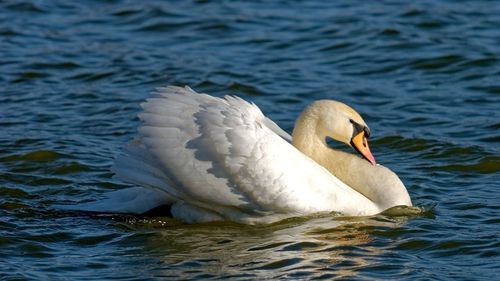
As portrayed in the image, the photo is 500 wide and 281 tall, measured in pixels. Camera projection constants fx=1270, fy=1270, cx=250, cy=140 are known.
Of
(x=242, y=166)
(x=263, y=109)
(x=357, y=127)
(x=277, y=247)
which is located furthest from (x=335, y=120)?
(x=263, y=109)

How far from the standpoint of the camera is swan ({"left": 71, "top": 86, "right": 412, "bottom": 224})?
9.38 meters

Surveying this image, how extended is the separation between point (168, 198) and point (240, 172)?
0.92 meters

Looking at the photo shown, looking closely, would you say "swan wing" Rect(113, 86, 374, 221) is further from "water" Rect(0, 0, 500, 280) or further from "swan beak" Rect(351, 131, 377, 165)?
"swan beak" Rect(351, 131, 377, 165)

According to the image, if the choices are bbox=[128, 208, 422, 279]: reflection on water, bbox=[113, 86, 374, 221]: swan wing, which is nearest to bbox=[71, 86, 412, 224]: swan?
bbox=[113, 86, 374, 221]: swan wing

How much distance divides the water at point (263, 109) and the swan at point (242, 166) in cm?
16

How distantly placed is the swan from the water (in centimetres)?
16

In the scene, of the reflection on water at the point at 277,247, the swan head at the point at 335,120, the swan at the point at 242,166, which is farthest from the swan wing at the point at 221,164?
the swan head at the point at 335,120

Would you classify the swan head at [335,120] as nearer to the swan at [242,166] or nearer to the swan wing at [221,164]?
the swan at [242,166]

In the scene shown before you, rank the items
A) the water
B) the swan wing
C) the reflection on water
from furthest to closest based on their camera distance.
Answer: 1. the swan wing
2. the water
3. the reflection on water

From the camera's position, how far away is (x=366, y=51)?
15.7m

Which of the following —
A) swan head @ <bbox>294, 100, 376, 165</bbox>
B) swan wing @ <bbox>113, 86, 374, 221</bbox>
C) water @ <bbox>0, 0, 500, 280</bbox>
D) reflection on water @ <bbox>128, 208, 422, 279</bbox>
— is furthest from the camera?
swan head @ <bbox>294, 100, 376, 165</bbox>

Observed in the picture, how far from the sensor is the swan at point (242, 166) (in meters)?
9.38

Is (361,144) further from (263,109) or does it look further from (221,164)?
(263,109)

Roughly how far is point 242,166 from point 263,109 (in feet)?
13.7
